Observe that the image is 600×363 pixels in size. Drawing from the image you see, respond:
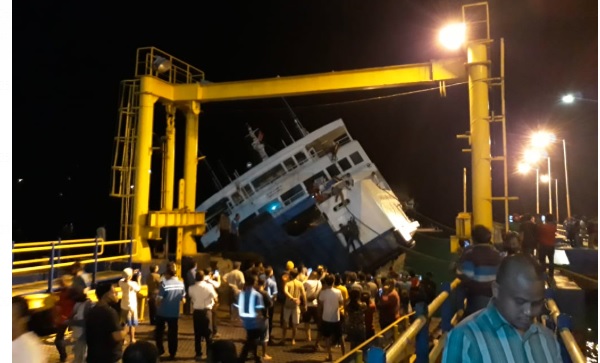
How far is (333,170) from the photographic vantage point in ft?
61.5

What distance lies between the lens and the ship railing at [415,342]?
7.94 ft

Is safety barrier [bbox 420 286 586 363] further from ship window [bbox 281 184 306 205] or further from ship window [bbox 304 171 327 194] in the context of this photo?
ship window [bbox 281 184 306 205]

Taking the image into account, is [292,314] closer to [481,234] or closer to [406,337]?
[481,234]

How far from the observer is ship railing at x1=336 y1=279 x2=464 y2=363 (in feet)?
7.94

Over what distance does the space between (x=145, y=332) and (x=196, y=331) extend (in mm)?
1785

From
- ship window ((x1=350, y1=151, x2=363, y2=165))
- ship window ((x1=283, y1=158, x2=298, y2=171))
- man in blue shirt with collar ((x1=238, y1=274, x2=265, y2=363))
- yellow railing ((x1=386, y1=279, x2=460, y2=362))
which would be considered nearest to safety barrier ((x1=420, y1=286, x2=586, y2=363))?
yellow railing ((x1=386, y1=279, x2=460, y2=362))

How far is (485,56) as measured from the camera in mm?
10102

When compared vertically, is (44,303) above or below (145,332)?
above

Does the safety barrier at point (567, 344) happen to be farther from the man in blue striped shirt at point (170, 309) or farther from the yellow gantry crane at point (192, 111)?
the yellow gantry crane at point (192, 111)

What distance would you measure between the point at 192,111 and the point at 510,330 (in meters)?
12.3

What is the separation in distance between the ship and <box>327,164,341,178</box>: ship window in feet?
0.06

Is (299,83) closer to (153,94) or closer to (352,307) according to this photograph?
(153,94)

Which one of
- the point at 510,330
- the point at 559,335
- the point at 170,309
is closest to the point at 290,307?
the point at 170,309

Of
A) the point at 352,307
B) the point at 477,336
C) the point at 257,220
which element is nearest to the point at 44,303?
the point at 352,307
